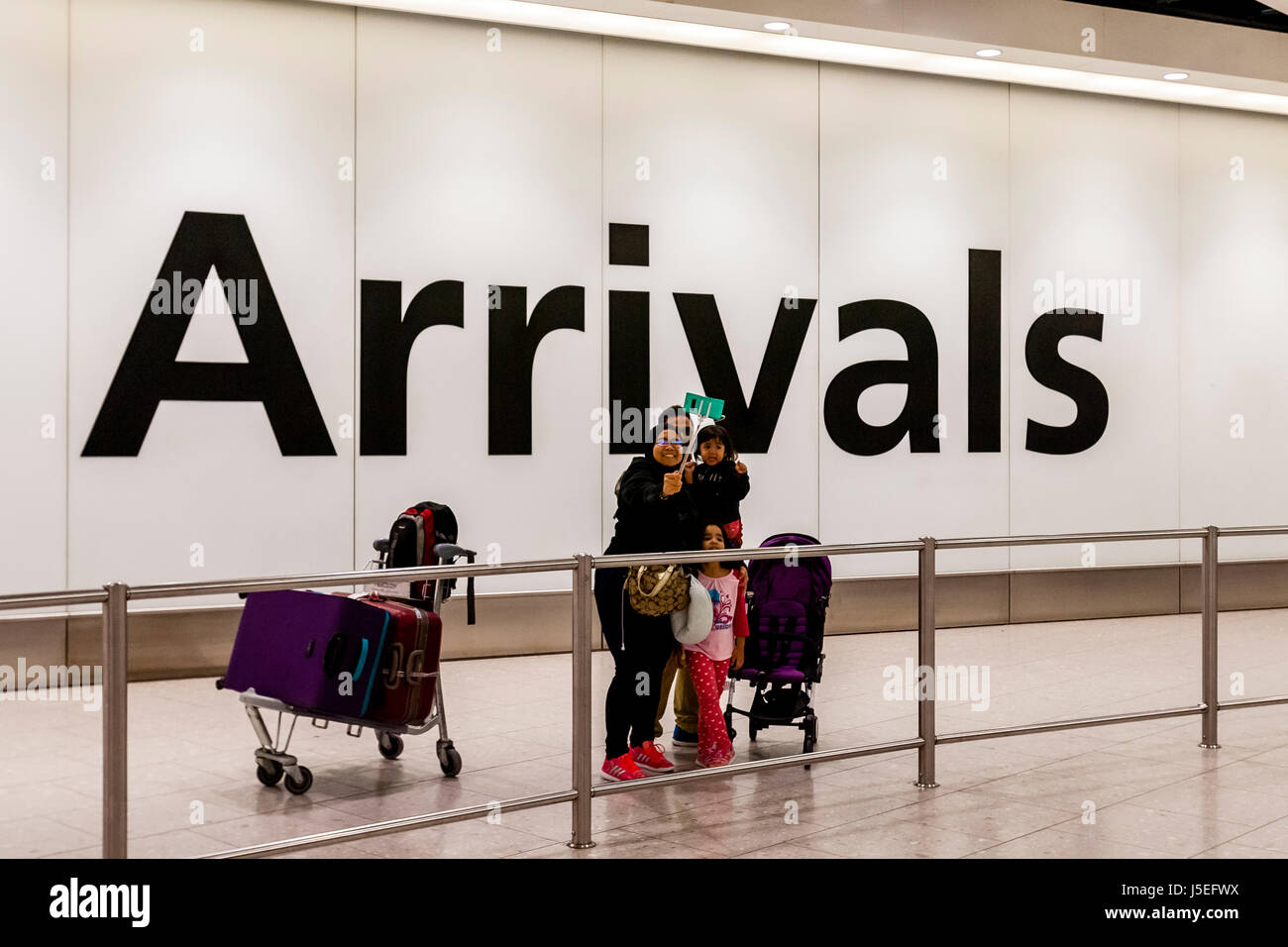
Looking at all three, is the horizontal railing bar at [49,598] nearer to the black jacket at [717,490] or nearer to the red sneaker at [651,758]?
the red sneaker at [651,758]

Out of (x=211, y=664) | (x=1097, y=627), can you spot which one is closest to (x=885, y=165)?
(x=1097, y=627)

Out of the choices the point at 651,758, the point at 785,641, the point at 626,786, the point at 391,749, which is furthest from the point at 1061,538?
the point at 391,749

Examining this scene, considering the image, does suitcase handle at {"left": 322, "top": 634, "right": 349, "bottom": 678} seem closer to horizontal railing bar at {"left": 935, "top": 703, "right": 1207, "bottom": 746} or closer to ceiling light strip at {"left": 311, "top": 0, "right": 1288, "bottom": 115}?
horizontal railing bar at {"left": 935, "top": 703, "right": 1207, "bottom": 746}

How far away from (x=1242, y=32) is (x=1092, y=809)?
8741 mm

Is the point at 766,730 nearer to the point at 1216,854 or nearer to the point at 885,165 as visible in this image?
the point at 1216,854

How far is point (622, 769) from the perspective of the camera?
6043mm

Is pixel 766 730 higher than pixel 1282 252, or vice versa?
pixel 1282 252

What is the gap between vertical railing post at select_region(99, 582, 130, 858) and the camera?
13.2 feet

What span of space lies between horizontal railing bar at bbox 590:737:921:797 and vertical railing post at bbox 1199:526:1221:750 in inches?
74.8

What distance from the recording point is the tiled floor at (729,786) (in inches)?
206

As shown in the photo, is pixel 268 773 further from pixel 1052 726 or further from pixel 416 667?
pixel 1052 726

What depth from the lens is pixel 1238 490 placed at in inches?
502

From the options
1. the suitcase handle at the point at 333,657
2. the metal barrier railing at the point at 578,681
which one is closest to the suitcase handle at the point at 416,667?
the suitcase handle at the point at 333,657

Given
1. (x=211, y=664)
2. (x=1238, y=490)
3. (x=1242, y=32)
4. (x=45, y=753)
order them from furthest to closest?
1. (x=1238, y=490)
2. (x=1242, y=32)
3. (x=211, y=664)
4. (x=45, y=753)
